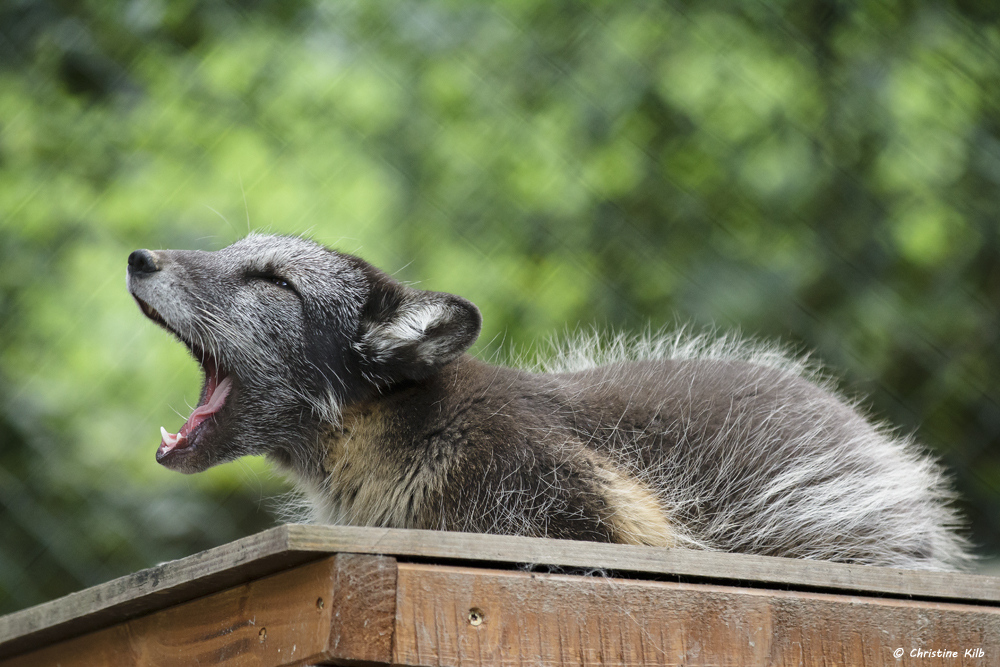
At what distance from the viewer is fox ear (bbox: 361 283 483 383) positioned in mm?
1892

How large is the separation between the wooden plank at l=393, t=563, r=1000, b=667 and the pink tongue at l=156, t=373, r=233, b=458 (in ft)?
2.26

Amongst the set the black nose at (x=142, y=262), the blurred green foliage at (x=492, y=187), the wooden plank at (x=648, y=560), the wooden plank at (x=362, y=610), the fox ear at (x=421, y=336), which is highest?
the blurred green foliage at (x=492, y=187)

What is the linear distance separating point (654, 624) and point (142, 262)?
3.79ft

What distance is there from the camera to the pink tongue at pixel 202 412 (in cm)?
185

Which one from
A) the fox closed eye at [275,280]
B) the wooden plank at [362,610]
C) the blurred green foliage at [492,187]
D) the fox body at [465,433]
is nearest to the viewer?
the wooden plank at [362,610]

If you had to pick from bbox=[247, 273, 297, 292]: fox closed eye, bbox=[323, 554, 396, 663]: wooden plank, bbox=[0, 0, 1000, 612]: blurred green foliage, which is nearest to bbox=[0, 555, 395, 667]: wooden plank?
bbox=[323, 554, 396, 663]: wooden plank

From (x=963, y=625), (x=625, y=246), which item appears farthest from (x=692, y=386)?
(x=625, y=246)

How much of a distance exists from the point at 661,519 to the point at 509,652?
1.79 ft

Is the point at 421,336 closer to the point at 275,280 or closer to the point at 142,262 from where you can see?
the point at 275,280

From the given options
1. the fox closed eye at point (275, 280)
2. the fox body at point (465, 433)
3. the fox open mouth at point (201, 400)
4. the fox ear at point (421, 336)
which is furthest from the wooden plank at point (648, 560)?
the fox closed eye at point (275, 280)

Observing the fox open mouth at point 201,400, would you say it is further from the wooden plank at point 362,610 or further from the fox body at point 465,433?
the wooden plank at point 362,610

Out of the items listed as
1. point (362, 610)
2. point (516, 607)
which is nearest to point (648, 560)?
point (516, 607)

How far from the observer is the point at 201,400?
6.59 feet

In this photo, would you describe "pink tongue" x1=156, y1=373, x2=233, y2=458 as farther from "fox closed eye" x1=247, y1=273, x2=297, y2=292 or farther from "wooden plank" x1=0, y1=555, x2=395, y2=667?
"wooden plank" x1=0, y1=555, x2=395, y2=667
